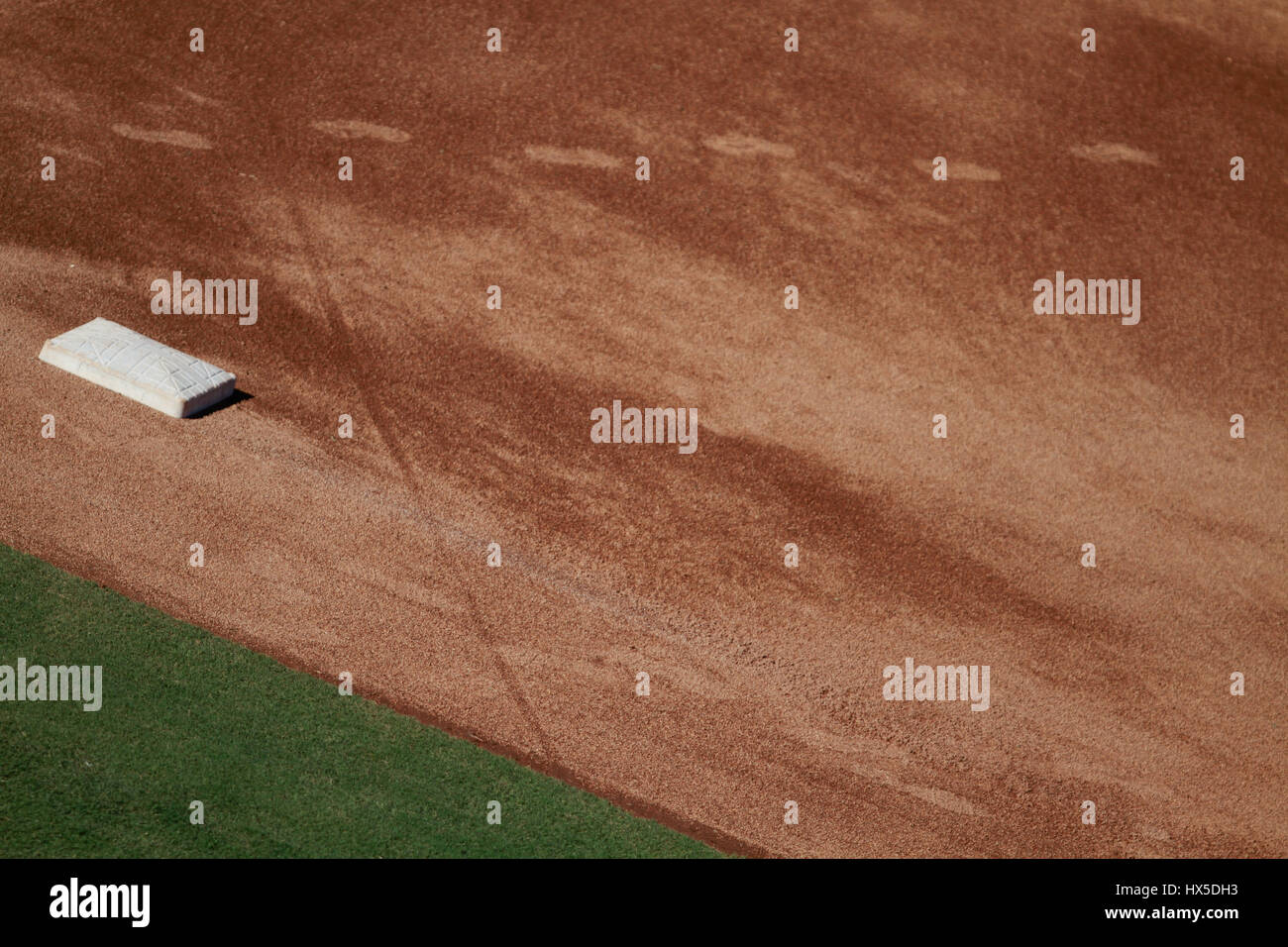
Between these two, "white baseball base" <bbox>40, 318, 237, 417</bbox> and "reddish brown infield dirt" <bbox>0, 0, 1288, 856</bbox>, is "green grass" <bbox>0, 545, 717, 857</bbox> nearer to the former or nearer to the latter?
"reddish brown infield dirt" <bbox>0, 0, 1288, 856</bbox>

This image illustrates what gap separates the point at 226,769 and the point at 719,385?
5.62 m

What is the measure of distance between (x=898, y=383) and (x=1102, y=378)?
213cm

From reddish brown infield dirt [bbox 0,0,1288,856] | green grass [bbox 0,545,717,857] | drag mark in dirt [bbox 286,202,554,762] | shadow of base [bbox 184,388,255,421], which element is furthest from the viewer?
shadow of base [bbox 184,388,255,421]

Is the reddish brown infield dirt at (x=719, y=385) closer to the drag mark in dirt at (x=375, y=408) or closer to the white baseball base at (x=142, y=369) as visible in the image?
the drag mark in dirt at (x=375, y=408)

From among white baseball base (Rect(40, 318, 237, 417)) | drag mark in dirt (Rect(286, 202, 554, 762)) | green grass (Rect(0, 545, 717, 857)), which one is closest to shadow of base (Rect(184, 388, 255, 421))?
white baseball base (Rect(40, 318, 237, 417))

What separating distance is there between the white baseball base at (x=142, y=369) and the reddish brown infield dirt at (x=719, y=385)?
178 mm

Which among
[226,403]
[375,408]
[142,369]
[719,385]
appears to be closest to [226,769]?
[226,403]

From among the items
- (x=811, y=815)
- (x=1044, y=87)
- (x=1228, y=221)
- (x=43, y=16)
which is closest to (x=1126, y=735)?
(x=811, y=815)

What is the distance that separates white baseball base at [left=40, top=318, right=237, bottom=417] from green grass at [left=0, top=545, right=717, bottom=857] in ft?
6.20

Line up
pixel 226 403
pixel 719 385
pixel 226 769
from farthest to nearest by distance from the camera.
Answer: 1. pixel 719 385
2. pixel 226 403
3. pixel 226 769

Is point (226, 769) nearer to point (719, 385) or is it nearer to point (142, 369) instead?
point (142, 369)

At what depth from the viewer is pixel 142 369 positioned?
9.42 meters

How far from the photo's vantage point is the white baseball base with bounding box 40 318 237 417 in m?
9.30
